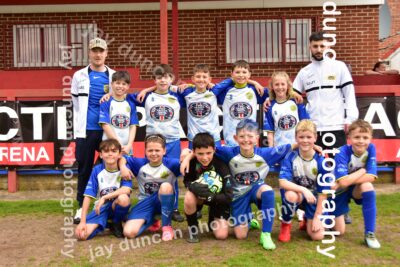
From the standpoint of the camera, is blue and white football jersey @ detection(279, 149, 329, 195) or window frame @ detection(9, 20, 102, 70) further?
window frame @ detection(9, 20, 102, 70)

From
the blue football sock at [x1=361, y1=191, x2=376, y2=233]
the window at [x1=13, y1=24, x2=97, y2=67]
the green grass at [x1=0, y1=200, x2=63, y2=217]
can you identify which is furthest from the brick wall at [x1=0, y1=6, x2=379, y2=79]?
the blue football sock at [x1=361, y1=191, x2=376, y2=233]

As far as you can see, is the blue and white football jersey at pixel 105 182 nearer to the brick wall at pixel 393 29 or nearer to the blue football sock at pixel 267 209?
the blue football sock at pixel 267 209

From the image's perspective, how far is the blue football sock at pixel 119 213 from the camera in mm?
4633

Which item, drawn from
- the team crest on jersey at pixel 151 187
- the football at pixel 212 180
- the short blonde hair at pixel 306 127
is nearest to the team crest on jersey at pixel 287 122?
the short blonde hair at pixel 306 127

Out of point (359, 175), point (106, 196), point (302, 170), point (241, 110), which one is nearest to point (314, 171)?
point (302, 170)

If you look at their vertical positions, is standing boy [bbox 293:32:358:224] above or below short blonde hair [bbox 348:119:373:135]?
above

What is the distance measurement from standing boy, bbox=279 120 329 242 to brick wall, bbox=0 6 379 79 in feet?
21.8

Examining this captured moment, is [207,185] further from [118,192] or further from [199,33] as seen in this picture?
[199,33]

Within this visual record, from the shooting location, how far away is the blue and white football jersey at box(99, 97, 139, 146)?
16.4 feet

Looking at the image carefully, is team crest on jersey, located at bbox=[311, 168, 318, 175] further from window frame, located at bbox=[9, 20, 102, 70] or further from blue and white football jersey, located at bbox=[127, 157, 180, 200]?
window frame, located at bbox=[9, 20, 102, 70]

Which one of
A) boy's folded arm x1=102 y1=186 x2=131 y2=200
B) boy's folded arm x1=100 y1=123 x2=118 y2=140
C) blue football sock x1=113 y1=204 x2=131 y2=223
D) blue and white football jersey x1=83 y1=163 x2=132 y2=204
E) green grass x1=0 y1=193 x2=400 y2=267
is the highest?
boy's folded arm x1=100 y1=123 x2=118 y2=140

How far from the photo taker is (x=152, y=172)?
15.4 feet

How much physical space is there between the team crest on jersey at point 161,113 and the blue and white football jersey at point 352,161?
1853 mm

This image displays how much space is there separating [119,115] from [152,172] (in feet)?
2.62
